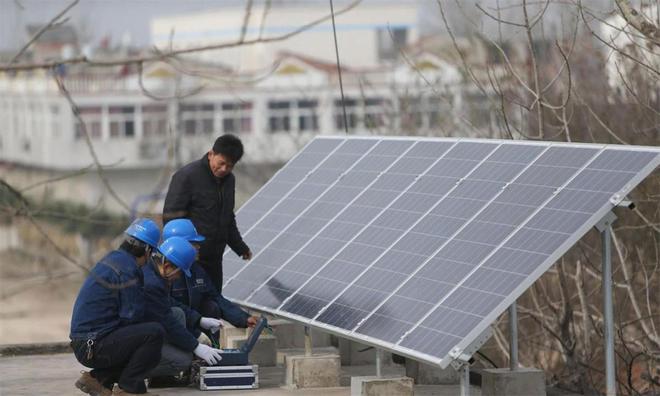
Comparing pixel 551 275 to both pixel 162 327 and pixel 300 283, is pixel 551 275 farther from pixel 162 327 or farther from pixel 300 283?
pixel 162 327

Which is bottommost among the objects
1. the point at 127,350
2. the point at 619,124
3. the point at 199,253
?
the point at 127,350

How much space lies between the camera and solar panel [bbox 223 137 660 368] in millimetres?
10266

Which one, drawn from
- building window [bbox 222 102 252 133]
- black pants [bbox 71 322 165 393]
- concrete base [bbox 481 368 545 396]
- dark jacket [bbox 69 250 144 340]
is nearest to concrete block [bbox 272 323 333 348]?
black pants [bbox 71 322 165 393]

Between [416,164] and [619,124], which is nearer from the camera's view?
[416,164]

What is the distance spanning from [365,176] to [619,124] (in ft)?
27.5

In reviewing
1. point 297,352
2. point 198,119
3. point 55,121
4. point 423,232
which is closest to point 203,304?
point 297,352

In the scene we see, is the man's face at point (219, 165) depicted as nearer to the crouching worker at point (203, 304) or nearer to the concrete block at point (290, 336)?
the crouching worker at point (203, 304)

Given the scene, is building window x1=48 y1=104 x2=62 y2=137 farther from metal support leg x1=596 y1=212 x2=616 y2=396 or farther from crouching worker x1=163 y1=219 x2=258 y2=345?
metal support leg x1=596 y1=212 x2=616 y2=396

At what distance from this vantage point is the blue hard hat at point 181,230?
1204cm

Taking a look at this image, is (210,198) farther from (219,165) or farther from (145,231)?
(145,231)

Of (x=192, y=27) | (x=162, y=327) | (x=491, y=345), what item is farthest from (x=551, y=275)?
(x=192, y=27)

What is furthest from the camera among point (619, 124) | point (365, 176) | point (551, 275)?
point (619, 124)

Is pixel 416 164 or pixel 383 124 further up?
pixel 383 124

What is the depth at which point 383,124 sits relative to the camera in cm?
2809
